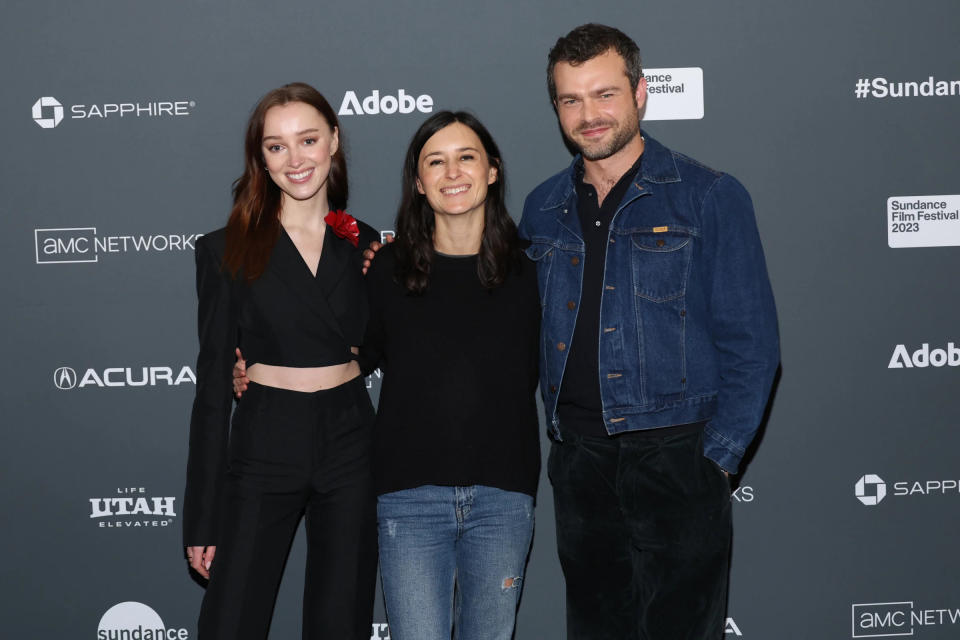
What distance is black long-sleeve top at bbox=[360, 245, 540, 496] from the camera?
2129 mm

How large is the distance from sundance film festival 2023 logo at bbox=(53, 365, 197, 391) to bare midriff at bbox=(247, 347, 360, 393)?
77 cm

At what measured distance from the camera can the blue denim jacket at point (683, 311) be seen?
7.02 feet

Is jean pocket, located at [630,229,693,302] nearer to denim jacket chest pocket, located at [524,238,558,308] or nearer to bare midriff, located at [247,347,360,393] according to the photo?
denim jacket chest pocket, located at [524,238,558,308]

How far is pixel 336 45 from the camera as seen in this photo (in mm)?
2889

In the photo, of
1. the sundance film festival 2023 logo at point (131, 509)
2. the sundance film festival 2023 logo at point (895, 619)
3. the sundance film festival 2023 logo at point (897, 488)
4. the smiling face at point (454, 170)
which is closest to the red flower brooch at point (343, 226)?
the smiling face at point (454, 170)

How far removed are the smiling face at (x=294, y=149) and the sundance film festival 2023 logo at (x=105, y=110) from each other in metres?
0.72

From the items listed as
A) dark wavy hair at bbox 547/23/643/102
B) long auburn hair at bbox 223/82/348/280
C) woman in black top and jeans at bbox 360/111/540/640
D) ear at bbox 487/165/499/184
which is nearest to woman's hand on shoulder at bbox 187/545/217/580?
woman in black top and jeans at bbox 360/111/540/640

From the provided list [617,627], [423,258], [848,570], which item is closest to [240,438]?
[423,258]

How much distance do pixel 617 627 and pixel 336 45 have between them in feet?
6.72

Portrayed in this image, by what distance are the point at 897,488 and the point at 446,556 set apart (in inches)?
70.6

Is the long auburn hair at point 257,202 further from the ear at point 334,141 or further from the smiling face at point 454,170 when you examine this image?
the smiling face at point 454,170

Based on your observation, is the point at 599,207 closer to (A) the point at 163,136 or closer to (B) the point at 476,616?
(B) the point at 476,616

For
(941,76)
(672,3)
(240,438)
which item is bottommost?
(240,438)

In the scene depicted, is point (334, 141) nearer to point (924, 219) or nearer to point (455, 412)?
point (455, 412)
